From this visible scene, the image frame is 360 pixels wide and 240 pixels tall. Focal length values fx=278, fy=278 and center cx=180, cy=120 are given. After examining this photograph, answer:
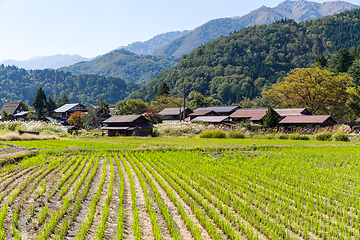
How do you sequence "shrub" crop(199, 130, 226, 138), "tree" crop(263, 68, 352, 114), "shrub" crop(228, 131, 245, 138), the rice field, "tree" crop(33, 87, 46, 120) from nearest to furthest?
the rice field → "shrub" crop(228, 131, 245, 138) → "shrub" crop(199, 130, 226, 138) → "tree" crop(263, 68, 352, 114) → "tree" crop(33, 87, 46, 120)

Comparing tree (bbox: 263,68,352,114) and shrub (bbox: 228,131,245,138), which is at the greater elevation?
tree (bbox: 263,68,352,114)

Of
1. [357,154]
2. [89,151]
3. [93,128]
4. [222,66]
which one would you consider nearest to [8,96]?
[222,66]

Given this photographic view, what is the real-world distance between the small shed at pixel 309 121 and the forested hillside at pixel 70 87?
146316mm

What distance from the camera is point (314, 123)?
3528 cm

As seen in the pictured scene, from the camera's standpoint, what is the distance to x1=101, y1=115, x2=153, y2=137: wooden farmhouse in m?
37.8

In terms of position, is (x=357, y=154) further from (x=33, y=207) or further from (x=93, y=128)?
(x=93, y=128)

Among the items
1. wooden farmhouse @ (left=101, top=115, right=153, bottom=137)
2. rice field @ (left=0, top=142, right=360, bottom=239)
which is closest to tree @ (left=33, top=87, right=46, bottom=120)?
wooden farmhouse @ (left=101, top=115, right=153, bottom=137)

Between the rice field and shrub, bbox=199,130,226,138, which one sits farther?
shrub, bbox=199,130,226,138

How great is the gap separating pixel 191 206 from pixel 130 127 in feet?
106

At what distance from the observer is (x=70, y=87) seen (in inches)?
7352

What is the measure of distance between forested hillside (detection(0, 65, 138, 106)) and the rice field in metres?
169

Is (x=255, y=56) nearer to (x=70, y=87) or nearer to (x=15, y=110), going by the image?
(x=15, y=110)

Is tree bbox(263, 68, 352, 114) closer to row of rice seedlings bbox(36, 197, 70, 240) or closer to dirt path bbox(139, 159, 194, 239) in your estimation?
dirt path bbox(139, 159, 194, 239)

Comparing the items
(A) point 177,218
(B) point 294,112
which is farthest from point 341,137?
(A) point 177,218
